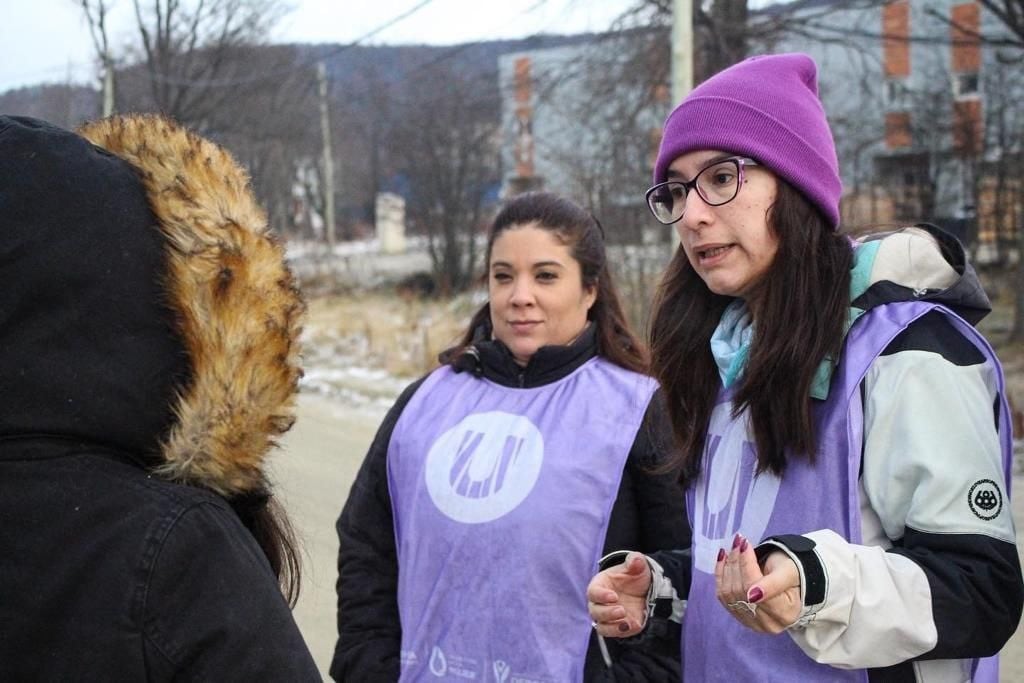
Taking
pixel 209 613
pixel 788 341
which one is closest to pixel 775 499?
pixel 788 341

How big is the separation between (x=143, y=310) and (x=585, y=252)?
1752 mm

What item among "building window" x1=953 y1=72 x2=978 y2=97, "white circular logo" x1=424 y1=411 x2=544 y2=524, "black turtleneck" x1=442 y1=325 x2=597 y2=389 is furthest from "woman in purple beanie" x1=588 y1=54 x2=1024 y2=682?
"building window" x1=953 y1=72 x2=978 y2=97

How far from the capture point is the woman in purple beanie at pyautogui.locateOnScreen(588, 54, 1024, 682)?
161 centimetres

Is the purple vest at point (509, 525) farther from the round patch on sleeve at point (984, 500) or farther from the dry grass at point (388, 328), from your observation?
the dry grass at point (388, 328)

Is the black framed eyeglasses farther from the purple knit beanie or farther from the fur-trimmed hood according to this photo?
the fur-trimmed hood

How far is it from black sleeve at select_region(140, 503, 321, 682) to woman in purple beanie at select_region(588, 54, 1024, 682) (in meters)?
0.69

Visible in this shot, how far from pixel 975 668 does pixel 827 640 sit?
36 cm

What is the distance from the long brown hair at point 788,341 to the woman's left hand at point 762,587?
28 centimetres

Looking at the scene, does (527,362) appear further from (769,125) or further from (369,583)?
(769,125)

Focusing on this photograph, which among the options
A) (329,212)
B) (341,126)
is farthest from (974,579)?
(341,126)

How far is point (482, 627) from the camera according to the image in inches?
97.7

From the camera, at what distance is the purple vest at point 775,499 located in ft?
5.73

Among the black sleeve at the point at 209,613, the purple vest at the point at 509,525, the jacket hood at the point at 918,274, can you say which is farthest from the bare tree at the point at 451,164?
the black sleeve at the point at 209,613

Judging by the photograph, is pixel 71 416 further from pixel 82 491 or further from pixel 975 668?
pixel 975 668
